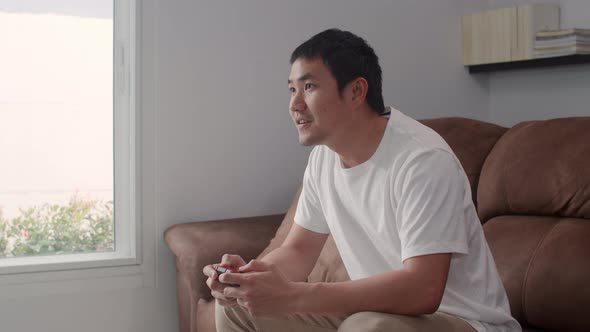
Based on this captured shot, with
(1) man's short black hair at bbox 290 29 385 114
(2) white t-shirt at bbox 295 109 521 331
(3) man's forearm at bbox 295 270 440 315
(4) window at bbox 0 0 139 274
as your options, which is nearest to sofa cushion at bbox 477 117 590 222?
(2) white t-shirt at bbox 295 109 521 331

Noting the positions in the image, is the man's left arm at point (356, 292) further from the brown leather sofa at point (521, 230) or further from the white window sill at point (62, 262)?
the white window sill at point (62, 262)

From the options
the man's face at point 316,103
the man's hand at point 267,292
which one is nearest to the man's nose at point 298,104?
the man's face at point 316,103

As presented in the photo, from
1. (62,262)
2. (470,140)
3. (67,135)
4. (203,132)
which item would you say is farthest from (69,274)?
(470,140)

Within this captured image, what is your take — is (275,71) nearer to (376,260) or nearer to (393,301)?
(376,260)

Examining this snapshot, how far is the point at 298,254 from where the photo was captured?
6.49 feet

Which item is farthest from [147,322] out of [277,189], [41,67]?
[41,67]

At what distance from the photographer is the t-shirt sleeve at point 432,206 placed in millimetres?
1550

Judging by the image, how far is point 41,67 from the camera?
2814 millimetres

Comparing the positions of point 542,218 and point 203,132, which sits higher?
point 203,132

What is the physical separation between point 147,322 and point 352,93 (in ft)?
5.02

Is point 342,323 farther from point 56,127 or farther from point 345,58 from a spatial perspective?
point 56,127

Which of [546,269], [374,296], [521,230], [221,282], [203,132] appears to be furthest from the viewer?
[203,132]

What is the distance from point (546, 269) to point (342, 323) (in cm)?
76

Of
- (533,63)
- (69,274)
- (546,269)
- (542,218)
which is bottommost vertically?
(69,274)
